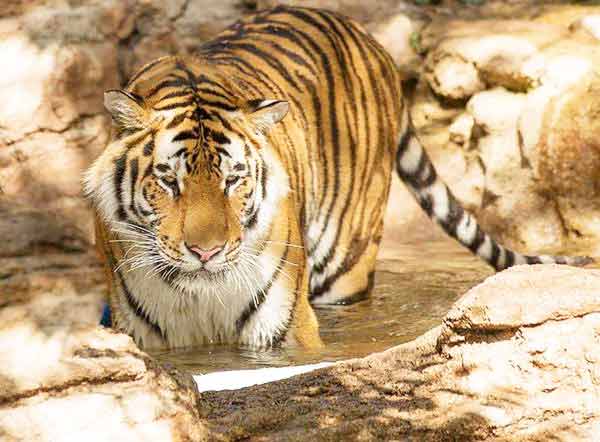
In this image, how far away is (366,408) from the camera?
2.73 metres

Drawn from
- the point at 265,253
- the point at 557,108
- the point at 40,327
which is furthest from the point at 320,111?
the point at 40,327

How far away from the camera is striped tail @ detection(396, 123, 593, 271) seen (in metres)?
5.61

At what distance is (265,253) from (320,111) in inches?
46.3

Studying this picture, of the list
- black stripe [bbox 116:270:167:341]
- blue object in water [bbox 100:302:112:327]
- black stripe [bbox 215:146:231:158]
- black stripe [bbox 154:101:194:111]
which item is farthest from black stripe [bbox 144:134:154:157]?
blue object in water [bbox 100:302:112:327]

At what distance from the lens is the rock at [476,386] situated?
2648 mm

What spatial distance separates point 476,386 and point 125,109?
5.85 ft

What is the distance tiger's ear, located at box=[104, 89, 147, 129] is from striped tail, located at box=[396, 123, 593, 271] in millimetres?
→ 2030

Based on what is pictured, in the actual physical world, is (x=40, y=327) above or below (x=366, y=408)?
above

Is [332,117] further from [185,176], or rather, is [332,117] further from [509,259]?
[185,176]

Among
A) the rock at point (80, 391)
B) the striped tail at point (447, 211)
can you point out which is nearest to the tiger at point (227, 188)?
the striped tail at point (447, 211)

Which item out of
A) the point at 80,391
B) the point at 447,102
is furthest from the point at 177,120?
the point at 447,102

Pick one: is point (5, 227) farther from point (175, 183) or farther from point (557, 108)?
point (557, 108)

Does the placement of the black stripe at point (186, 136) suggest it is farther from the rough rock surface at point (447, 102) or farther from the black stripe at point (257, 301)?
the rough rock surface at point (447, 102)

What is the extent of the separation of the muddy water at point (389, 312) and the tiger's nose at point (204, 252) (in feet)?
1.58
